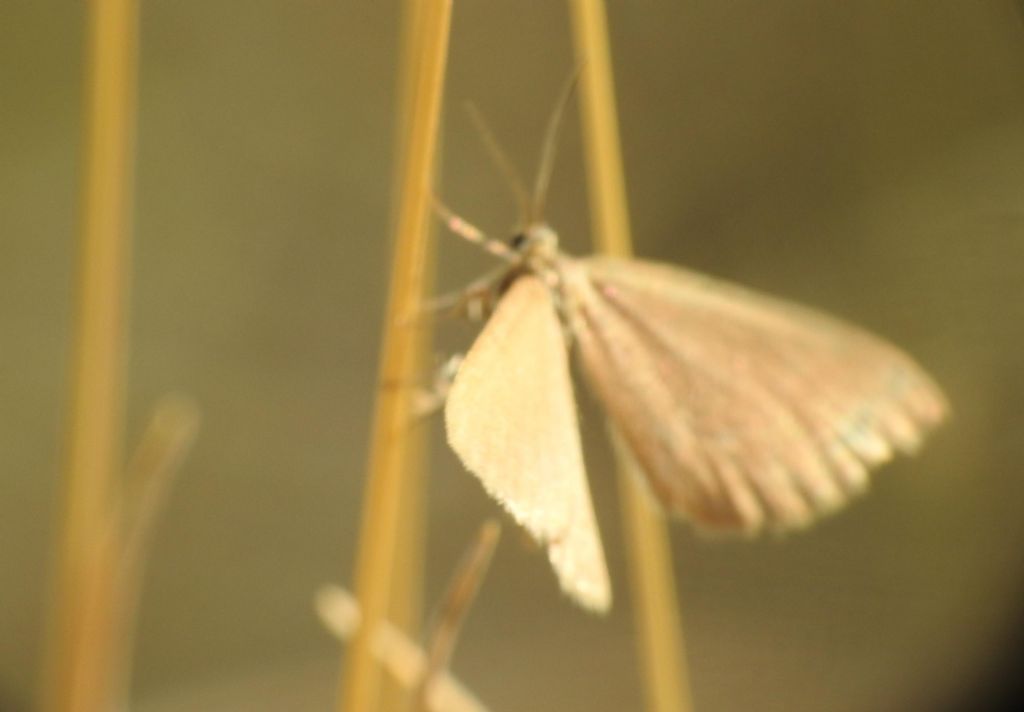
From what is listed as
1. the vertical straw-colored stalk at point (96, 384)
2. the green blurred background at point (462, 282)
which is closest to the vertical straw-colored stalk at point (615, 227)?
the vertical straw-colored stalk at point (96, 384)

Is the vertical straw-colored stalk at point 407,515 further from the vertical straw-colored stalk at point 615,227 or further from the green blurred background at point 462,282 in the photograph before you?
the green blurred background at point 462,282

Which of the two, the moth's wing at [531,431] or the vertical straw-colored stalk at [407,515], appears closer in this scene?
the moth's wing at [531,431]

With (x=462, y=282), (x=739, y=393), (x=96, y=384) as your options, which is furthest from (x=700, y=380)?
(x=462, y=282)

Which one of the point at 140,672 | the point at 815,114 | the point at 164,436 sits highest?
the point at 815,114

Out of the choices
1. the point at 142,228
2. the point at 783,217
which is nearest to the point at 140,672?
the point at 142,228

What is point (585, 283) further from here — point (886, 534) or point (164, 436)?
point (886, 534)

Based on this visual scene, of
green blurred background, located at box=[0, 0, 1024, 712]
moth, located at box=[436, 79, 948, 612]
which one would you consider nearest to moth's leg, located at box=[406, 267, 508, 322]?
moth, located at box=[436, 79, 948, 612]

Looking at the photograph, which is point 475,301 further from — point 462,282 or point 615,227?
point 462,282
